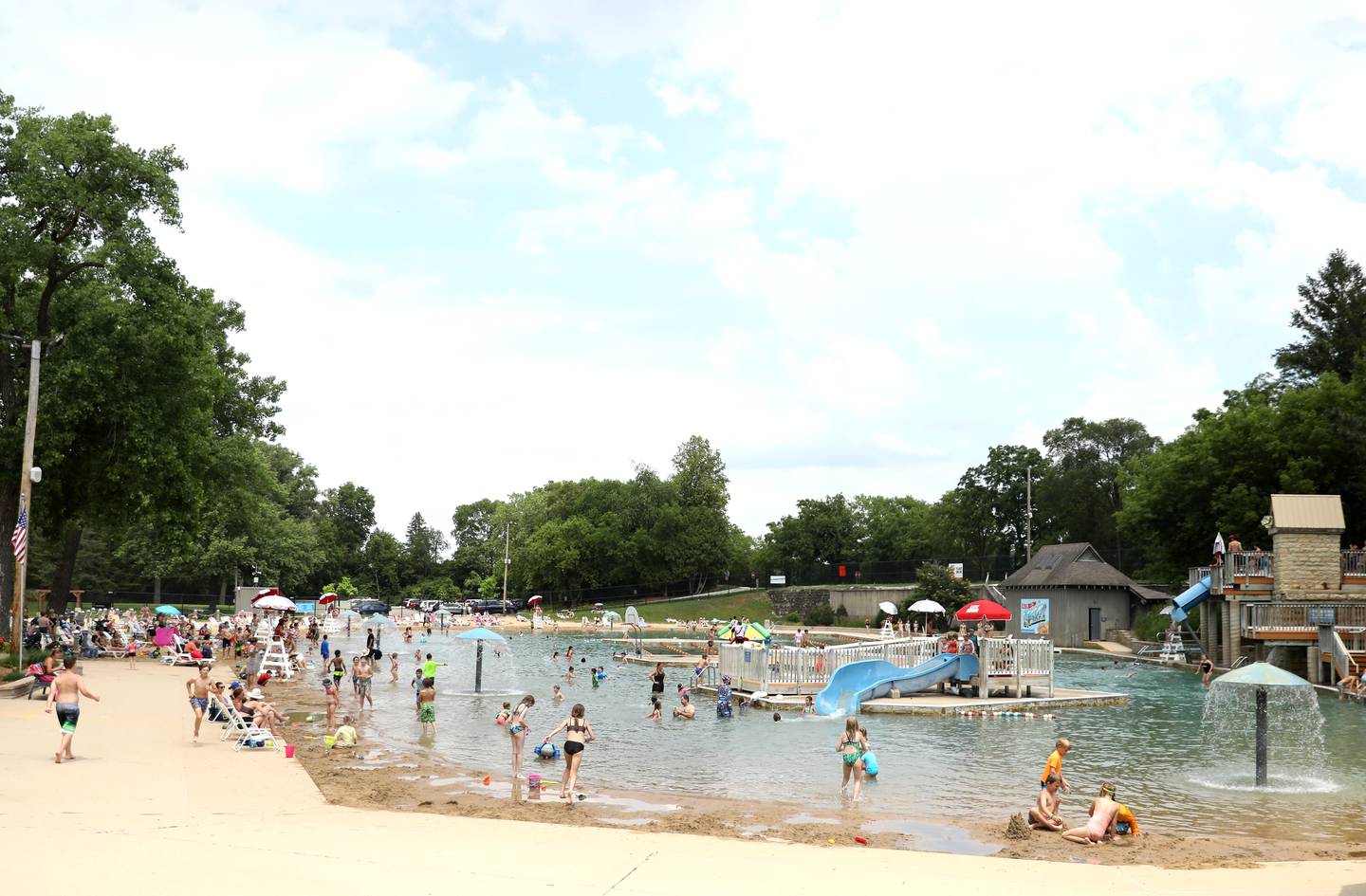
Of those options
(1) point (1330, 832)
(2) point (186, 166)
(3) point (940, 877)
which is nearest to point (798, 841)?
(3) point (940, 877)

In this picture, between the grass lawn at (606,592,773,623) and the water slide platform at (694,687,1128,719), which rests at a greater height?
Result: the grass lawn at (606,592,773,623)

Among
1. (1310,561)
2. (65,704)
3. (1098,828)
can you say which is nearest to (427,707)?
(65,704)

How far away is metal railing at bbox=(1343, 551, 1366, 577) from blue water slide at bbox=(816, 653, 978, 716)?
17769mm

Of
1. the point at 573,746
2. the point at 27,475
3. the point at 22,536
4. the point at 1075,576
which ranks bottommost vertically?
the point at 573,746

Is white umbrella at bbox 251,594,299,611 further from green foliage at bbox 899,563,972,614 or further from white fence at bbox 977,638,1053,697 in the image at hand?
green foliage at bbox 899,563,972,614

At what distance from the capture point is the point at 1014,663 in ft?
105

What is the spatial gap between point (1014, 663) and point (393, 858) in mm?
24536

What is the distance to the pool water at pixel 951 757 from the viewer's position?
17.3 meters

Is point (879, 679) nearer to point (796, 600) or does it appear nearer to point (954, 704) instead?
point (954, 704)

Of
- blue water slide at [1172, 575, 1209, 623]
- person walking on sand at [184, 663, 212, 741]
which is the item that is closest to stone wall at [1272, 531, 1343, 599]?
blue water slide at [1172, 575, 1209, 623]

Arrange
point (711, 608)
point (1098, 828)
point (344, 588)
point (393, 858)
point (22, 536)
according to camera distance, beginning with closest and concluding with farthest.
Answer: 1. point (393, 858)
2. point (1098, 828)
3. point (22, 536)
4. point (711, 608)
5. point (344, 588)

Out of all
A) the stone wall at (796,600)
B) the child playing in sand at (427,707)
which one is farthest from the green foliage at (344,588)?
the child playing in sand at (427,707)

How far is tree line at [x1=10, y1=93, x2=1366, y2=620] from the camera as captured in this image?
3070 centimetres

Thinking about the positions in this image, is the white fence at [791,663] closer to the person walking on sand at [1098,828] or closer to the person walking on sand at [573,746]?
the person walking on sand at [573,746]
